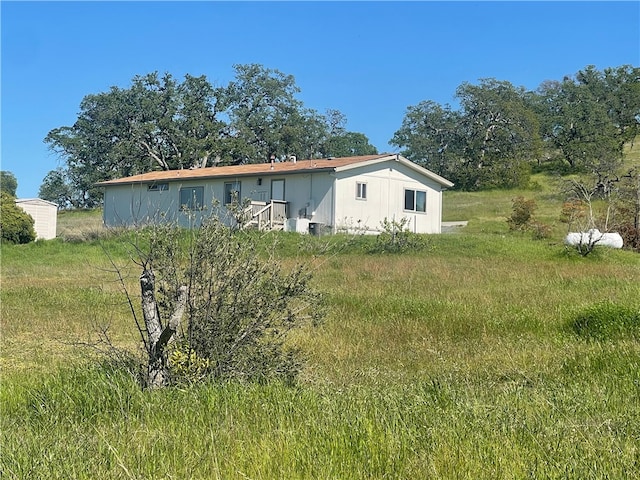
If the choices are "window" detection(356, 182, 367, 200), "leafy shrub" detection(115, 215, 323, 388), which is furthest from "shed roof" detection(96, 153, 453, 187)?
"leafy shrub" detection(115, 215, 323, 388)

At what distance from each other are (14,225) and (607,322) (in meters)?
27.1

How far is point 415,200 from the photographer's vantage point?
32.2m

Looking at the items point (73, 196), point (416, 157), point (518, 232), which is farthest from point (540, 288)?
point (73, 196)

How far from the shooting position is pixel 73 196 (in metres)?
66.6

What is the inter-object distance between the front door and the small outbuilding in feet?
42.7

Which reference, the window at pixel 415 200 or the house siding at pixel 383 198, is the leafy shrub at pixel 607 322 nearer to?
the house siding at pixel 383 198

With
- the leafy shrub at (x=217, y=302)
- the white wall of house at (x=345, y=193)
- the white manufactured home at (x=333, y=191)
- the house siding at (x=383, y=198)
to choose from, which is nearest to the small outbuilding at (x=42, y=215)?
the white manufactured home at (x=333, y=191)

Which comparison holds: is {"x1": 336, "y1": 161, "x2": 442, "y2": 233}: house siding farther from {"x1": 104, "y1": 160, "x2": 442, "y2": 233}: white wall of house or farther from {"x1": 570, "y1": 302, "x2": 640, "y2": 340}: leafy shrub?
{"x1": 570, "y1": 302, "x2": 640, "y2": 340}: leafy shrub

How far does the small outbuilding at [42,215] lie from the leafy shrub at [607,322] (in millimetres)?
31755

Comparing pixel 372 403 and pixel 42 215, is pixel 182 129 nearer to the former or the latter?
pixel 42 215

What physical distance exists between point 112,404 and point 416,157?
204 ft

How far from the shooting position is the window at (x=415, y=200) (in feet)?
105

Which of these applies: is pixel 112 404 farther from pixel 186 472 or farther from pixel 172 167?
pixel 172 167

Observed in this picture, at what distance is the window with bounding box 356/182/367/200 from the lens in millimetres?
29797
